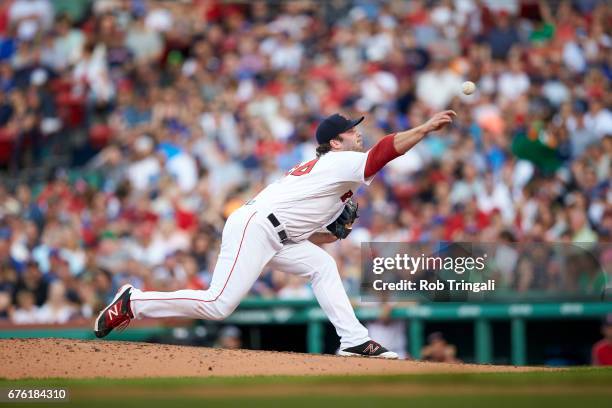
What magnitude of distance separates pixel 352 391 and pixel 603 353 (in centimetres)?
413

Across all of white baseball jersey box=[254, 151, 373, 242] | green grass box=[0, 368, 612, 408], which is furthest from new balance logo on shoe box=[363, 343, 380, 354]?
green grass box=[0, 368, 612, 408]

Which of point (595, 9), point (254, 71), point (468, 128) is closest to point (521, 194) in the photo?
point (468, 128)

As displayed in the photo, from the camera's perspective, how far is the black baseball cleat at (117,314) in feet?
26.3

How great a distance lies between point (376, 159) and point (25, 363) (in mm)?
2650

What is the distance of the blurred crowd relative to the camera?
12398 mm

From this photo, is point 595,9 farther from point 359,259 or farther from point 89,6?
point 89,6

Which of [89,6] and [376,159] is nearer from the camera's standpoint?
[376,159]

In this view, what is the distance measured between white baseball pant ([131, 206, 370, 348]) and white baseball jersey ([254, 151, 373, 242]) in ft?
0.36

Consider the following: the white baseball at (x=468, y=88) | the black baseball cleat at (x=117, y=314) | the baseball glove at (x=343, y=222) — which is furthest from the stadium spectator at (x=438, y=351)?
the white baseball at (x=468, y=88)

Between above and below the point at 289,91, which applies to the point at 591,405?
below

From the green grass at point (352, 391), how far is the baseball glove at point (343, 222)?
133 cm

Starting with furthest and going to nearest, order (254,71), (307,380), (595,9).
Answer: (254,71) < (595,9) < (307,380)

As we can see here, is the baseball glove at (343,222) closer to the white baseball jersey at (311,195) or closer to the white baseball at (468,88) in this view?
the white baseball jersey at (311,195)

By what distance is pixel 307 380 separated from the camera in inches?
277
